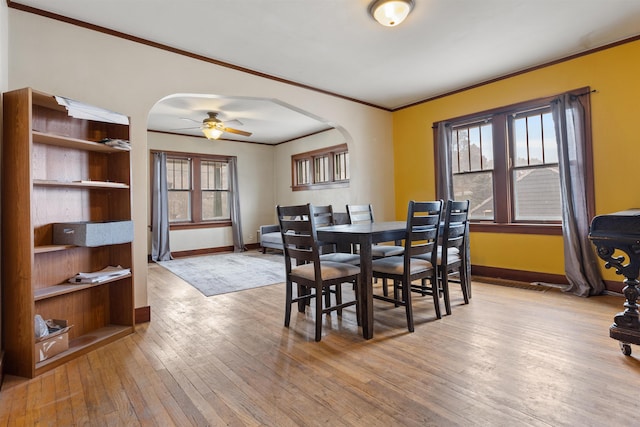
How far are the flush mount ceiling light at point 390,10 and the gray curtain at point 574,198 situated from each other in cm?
225

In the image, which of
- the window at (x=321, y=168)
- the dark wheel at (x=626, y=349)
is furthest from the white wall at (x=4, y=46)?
the window at (x=321, y=168)

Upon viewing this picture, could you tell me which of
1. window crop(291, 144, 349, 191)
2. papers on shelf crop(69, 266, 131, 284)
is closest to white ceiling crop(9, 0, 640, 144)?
papers on shelf crop(69, 266, 131, 284)

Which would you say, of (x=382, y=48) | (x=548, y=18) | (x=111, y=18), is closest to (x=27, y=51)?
(x=111, y=18)

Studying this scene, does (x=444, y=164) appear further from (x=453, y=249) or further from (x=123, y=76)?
(x=123, y=76)

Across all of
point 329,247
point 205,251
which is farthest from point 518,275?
point 205,251

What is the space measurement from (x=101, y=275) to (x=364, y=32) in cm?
300

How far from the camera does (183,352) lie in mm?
2285

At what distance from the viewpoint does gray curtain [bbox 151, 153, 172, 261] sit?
6.53 metres

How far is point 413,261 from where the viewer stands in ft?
9.12

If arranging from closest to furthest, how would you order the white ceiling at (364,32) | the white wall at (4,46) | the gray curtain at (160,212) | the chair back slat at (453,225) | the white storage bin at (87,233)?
the white wall at (4,46)
the white storage bin at (87,233)
the white ceiling at (364,32)
the chair back slat at (453,225)
the gray curtain at (160,212)

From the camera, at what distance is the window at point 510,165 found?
3898 millimetres

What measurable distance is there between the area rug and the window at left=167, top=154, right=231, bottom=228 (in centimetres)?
96

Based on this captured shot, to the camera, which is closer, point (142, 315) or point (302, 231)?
point (302, 231)

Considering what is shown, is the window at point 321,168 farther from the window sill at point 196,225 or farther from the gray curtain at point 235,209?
the window sill at point 196,225
